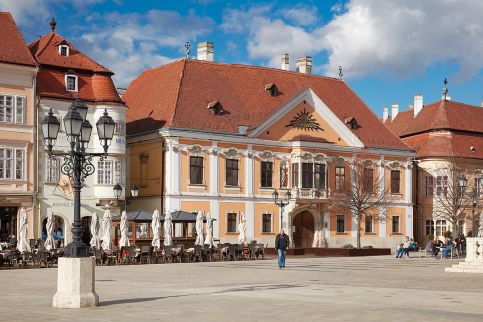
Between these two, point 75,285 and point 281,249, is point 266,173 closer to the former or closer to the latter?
point 281,249

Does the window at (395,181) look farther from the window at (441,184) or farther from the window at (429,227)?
the window at (429,227)

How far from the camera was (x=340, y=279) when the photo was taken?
27.8 meters

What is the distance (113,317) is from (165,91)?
1707 inches

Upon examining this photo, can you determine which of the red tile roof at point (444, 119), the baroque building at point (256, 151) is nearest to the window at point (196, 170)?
the baroque building at point (256, 151)

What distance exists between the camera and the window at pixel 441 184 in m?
66.8

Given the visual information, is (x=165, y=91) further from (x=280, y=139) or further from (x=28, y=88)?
(x=28, y=88)

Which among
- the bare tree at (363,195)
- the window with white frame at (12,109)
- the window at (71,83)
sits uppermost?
the window at (71,83)

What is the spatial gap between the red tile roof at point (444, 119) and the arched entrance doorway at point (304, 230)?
49.7 ft

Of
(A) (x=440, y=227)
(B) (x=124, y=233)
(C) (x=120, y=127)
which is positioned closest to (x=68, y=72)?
(C) (x=120, y=127)

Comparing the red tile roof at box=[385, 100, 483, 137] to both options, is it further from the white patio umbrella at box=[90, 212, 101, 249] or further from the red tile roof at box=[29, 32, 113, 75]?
the white patio umbrella at box=[90, 212, 101, 249]

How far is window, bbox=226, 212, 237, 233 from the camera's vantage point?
2234 inches

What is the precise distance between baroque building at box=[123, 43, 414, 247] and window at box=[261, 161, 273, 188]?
0.07m

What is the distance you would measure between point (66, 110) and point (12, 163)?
4361 millimetres

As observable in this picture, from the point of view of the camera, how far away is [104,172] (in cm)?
5075
